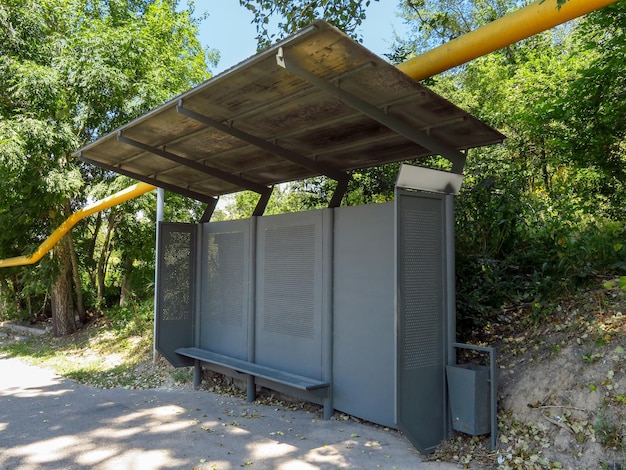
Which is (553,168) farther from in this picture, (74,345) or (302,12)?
(74,345)

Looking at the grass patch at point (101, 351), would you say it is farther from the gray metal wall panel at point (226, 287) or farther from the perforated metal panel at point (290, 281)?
the perforated metal panel at point (290, 281)

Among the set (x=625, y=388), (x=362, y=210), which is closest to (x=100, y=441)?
(x=362, y=210)

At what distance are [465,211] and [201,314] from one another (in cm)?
391

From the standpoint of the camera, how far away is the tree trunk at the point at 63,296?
41.0 ft

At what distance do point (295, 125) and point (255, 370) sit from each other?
2.78 meters

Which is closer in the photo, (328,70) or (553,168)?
(328,70)

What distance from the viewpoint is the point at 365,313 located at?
16.0 feet

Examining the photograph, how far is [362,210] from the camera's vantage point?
505cm

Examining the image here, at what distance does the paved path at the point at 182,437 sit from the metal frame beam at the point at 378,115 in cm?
256

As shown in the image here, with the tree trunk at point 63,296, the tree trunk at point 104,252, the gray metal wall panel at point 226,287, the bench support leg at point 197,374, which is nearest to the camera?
the gray metal wall panel at point 226,287

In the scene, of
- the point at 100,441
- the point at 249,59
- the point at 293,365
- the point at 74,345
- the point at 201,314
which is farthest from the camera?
the point at 74,345

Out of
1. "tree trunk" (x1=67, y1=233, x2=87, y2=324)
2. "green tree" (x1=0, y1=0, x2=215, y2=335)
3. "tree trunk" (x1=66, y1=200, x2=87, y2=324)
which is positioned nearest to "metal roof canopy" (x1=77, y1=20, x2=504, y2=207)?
"green tree" (x1=0, y1=0, x2=215, y2=335)

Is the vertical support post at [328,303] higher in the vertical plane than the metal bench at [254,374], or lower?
higher

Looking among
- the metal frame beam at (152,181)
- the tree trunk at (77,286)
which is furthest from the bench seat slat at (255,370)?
the tree trunk at (77,286)
